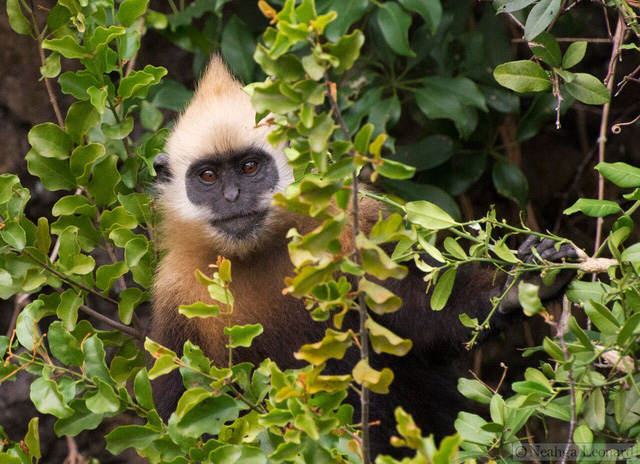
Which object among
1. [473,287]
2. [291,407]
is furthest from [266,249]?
[291,407]

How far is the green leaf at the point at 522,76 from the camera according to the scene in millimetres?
1817

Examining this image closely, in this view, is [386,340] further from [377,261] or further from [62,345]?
[62,345]

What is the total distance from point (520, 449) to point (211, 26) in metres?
2.48

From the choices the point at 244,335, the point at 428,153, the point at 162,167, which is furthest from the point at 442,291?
the point at 428,153

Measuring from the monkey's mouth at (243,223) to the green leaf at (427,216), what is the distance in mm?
912

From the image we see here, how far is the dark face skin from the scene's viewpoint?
2.57 m

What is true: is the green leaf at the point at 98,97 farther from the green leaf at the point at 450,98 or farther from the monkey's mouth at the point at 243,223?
the green leaf at the point at 450,98

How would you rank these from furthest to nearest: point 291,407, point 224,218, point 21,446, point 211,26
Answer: point 211,26 → point 224,218 → point 21,446 → point 291,407

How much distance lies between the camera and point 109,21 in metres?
2.79

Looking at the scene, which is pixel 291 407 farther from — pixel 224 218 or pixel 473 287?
pixel 224 218

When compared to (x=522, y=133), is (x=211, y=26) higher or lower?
higher

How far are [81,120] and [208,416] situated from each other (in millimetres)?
1138

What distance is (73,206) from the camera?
91.5 inches

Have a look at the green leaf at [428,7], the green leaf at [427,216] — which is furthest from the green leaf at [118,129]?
the green leaf at [428,7]
